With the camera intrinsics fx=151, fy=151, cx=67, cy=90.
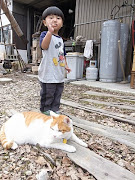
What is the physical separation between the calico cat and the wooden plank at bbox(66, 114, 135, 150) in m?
0.48

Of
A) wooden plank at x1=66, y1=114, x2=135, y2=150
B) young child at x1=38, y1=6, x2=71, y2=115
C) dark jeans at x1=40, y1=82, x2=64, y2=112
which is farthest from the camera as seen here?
dark jeans at x1=40, y1=82, x2=64, y2=112

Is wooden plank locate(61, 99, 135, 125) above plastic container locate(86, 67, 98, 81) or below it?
below

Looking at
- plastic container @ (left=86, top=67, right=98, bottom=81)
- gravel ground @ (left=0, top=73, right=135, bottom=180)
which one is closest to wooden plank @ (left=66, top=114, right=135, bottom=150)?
gravel ground @ (left=0, top=73, right=135, bottom=180)

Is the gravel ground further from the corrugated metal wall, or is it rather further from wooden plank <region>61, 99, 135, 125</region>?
the corrugated metal wall

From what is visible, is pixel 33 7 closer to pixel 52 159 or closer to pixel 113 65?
pixel 113 65

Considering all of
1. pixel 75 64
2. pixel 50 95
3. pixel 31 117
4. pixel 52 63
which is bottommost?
pixel 31 117

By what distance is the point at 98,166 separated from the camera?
148 cm

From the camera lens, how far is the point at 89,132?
2.26 metres

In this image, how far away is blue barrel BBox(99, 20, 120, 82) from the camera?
19.4 feet

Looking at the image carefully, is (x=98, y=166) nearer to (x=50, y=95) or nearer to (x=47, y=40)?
(x=50, y=95)

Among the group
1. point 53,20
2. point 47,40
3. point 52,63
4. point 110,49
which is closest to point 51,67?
point 52,63

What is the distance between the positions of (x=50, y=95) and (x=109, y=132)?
42.8 inches

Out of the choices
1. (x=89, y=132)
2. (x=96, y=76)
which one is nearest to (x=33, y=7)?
(x=96, y=76)

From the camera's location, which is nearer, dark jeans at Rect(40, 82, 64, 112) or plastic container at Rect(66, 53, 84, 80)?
dark jeans at Rect(40, 82, 64, 112)
